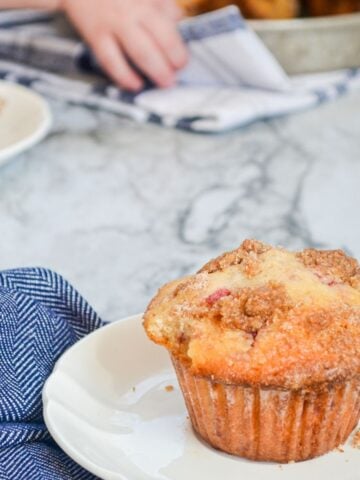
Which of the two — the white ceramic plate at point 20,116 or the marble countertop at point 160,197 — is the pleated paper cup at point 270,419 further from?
the white ceramic plate at point 20,116

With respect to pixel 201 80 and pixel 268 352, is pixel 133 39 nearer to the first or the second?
pixel 201 80

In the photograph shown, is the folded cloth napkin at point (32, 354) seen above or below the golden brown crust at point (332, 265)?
below

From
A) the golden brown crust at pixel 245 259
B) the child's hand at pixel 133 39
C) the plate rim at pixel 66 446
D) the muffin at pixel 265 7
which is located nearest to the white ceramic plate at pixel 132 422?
the plate rim at pixel 66 446

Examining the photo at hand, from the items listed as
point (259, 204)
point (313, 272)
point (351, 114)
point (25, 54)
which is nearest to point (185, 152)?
point (259, 204)

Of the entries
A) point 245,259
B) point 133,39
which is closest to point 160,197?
point 133,39

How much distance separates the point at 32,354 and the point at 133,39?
1.10 m

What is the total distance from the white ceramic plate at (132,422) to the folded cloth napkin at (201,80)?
→ 2.95ft

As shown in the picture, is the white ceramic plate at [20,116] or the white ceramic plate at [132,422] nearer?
the white ceramic plate at [132,422]

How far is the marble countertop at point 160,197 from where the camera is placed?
1267mm

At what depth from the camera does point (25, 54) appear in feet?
6.97

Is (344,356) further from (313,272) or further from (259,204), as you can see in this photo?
(259,204)

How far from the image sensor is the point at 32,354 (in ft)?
3.02

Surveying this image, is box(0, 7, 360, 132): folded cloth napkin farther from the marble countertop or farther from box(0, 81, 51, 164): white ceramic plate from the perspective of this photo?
box(0, 81, 51, 164): white ceramic plate

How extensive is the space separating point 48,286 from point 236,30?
0.94 meters
